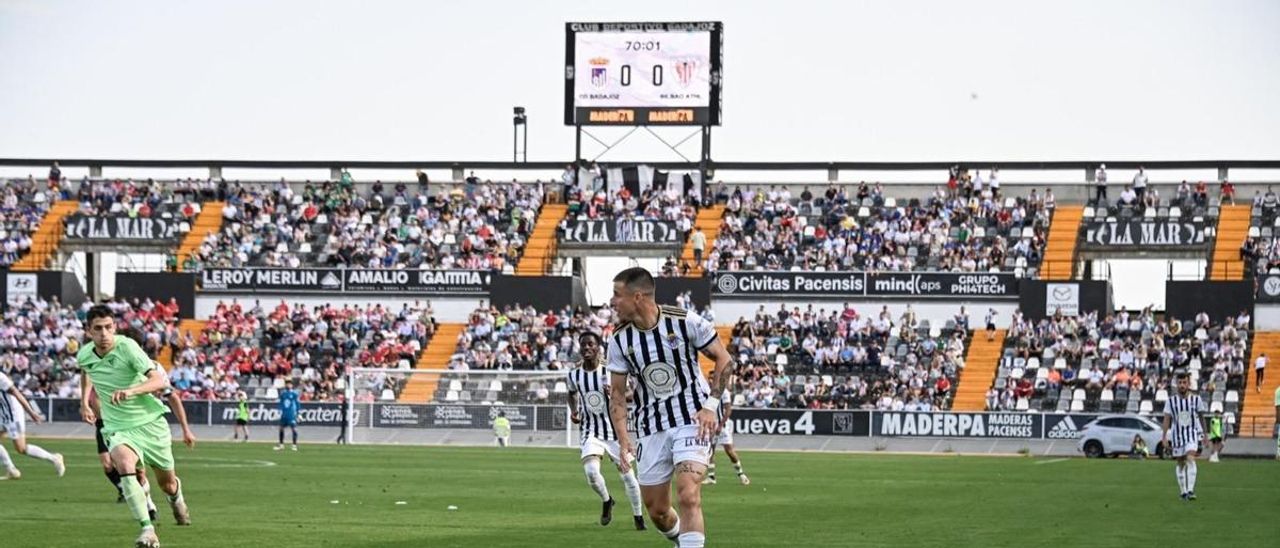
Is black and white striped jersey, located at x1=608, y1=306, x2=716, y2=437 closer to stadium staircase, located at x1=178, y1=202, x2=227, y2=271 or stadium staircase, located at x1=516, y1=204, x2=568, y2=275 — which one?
stadium staircase, located at x1=516, y1=204, x2=568, y2=275

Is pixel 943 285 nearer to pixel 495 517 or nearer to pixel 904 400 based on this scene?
pixel 904 400

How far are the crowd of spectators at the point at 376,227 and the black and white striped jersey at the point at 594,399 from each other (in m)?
44.1

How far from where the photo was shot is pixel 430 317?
206 feet

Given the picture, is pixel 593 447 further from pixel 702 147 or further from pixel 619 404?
pixel 702 147

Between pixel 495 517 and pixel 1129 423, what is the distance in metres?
30.4

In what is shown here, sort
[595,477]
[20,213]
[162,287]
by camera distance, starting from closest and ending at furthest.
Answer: [595,477] → [162,287] → [20,213]

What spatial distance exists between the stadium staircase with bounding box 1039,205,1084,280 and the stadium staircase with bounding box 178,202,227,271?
31328 mm

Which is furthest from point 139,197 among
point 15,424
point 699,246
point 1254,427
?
point 15,424

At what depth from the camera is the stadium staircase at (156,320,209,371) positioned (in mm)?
60450

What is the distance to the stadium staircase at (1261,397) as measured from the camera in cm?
5006

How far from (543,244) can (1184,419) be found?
138 ft

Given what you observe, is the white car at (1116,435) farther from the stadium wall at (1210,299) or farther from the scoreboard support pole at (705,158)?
the scoreboard support pole at (705,158)

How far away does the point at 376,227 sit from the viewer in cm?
6869

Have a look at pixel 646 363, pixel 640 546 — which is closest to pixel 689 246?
pixel 640 546
